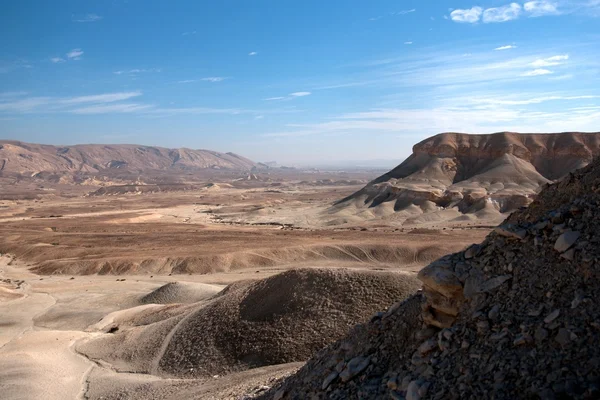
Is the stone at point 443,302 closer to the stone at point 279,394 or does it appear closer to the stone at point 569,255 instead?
the stone at point 569,255

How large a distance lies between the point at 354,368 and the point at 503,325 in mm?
2503

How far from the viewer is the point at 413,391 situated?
6160 mm

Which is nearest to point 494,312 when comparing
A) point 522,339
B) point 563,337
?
point 522,339

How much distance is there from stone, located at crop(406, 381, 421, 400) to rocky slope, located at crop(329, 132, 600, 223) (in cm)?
5679

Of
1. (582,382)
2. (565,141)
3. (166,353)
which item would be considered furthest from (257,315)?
(565,141)

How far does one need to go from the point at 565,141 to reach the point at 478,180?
54.1ft

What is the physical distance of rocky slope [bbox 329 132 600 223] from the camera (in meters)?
65.0

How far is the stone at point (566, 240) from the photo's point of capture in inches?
248

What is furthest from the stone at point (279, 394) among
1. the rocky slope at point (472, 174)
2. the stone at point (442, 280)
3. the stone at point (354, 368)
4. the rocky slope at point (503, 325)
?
the rocky slope at point (472, 174)

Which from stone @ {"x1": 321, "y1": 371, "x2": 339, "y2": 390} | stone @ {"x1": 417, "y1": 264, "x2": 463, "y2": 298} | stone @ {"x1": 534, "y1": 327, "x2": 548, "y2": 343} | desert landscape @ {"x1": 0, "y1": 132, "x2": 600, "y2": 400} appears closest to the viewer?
stone @ {"x1": 534, "y1": 327, "x2": 548, "y2": 343}

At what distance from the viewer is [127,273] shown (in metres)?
38.1

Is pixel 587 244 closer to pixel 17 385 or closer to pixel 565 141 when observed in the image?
pixel 17 385

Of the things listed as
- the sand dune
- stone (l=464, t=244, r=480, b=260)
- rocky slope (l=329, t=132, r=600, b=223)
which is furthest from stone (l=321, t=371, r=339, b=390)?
rocky slope (l=329, t=132, r=600, b=223)

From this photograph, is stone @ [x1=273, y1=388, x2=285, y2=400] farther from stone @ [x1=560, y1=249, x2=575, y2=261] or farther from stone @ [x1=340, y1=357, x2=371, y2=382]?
stone @ [x1=560, y1=249, x2=575, y2=261]
